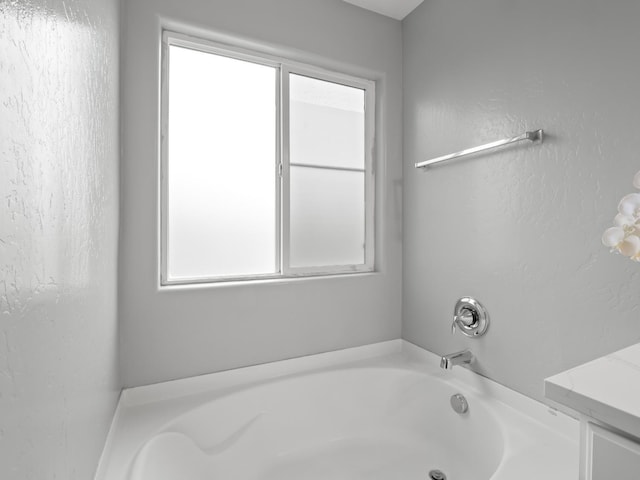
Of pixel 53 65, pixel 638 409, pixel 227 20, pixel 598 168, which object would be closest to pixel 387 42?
pixel 227 20

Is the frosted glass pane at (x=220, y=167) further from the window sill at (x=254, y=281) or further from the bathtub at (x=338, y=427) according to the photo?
the bathtub at (x=338, y=427)

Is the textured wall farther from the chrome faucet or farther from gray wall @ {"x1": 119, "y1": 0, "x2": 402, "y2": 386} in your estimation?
the chrome faucet

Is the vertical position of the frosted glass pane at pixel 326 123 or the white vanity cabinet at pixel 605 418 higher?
the frosted glass pane at pixel 326 123

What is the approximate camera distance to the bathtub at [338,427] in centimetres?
111

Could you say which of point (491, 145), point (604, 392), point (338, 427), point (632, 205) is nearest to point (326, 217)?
point (491, 145)

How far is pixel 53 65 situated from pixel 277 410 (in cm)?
145

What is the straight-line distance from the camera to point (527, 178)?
1270 millimetres

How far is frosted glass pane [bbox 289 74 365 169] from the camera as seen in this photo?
1786 mm

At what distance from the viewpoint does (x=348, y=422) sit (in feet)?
5.28

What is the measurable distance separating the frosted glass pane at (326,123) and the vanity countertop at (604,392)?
4.78ft

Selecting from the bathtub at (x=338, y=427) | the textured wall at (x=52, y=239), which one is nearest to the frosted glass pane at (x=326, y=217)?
the bathtub at (x=338, y=427)

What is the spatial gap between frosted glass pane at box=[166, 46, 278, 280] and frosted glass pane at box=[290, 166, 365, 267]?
5.4 inches

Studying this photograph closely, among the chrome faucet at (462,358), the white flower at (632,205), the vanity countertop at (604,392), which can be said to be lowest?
the chrome faucet at (462,358)

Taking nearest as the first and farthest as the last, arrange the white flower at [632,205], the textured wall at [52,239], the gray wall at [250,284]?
the textured wall at [52,239] < the white flower at [632,205] < the gray wall at [250,284]
